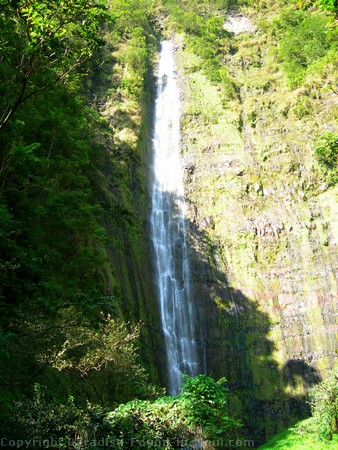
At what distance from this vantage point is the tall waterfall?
2244cm

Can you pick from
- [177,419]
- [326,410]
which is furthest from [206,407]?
[326,410]

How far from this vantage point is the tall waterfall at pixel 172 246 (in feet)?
73.6

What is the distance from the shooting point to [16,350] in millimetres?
7848

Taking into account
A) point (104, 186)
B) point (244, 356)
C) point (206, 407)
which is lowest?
point (206, 407)

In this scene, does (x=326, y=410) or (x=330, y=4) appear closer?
(x=330, y=4)

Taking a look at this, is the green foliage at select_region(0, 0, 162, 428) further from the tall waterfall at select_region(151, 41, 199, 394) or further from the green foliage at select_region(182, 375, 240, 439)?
the green foliage at select_region(182, 375, 240, 439)

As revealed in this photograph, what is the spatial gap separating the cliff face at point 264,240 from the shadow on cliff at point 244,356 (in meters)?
0.06

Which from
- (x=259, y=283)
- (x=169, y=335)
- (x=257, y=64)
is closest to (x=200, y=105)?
(x=257, y=64)

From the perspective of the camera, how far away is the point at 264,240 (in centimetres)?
2648

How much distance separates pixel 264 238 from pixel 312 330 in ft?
22.9

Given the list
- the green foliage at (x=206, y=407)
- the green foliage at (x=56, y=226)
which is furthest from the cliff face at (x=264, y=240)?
the green foliage at (x=206, y=407)

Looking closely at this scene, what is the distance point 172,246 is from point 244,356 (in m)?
→ 8.75

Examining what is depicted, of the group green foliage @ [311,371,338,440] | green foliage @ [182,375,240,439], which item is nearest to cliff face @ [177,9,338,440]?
green foliage @ [311,371,338,440]

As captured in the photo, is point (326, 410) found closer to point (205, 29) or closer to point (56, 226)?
point (56, 226)
